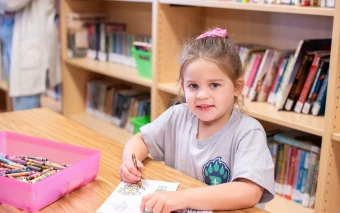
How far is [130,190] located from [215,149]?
30 centimetres

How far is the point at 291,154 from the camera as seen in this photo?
2.05m

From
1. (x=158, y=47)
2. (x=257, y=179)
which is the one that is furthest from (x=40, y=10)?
(x=257, y=179)

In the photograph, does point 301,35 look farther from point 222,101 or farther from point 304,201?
point 222,101

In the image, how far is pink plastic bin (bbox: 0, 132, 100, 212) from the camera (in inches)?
40.4

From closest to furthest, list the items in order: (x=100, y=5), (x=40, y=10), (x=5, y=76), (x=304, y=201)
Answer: (x=304, y=201), (x=40, y=10), (x=5, y=76), (x=100, y=5)

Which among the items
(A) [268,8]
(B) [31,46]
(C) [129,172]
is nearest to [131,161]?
(C) [129,172]

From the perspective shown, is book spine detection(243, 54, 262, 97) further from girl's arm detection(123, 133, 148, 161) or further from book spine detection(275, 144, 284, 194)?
girl's arm detection(123, 133, 148, 161)

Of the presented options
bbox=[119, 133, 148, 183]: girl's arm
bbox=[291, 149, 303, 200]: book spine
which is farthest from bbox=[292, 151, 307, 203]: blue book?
bbox=[119, 133, 148, 183]: girl's arm

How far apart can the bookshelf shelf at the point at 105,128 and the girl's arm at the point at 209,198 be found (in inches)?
70.0

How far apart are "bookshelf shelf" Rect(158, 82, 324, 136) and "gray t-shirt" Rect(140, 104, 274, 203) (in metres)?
0.52

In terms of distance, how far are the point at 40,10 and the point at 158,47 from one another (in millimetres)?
1027

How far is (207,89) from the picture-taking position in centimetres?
125

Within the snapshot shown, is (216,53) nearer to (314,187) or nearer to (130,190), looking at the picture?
(130,190)

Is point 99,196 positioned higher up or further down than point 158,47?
further down
